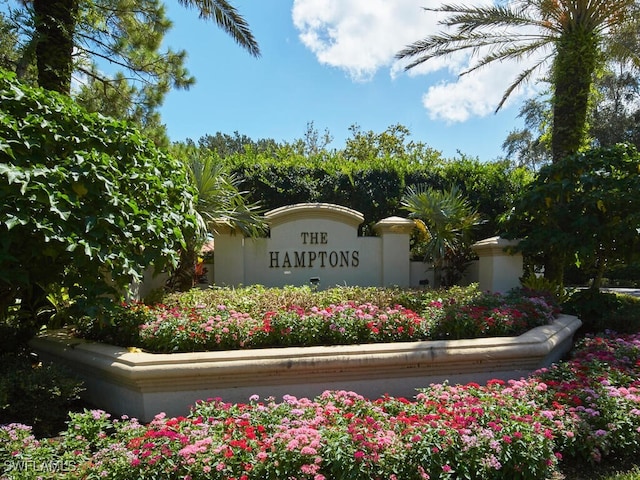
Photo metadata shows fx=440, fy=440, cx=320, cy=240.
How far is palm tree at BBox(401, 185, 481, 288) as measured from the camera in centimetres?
845

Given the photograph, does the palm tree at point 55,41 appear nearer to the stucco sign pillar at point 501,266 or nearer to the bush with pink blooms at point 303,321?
the bush with pink blooms at point 303,321

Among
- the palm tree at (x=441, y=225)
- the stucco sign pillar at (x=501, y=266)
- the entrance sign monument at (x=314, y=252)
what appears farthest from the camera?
the palm tree at (x=441, y=225)

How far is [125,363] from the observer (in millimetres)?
3914

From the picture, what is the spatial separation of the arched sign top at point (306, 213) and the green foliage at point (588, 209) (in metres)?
2.95

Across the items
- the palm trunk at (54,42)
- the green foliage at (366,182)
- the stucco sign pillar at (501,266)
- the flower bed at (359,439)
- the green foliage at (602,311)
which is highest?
the palm trunk at (54,42)

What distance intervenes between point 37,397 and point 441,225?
693cm

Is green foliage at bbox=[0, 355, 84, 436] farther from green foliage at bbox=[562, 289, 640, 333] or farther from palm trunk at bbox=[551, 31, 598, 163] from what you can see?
palm trunk at bbox=[551, 31, 598, 163]

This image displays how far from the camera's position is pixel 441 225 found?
852 centimetres

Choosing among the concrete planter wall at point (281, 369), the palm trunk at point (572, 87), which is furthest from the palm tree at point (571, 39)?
the concrete planter wall at point (281, 369)

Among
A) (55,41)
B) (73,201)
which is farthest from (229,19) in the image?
(73,201)

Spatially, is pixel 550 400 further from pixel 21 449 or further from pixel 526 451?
pixel 21 449

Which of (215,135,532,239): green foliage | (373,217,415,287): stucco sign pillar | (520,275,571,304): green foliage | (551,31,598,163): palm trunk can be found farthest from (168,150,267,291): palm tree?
(551,31,598,163): palm trunk

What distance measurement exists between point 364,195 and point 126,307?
6193mm

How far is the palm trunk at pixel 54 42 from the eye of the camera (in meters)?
6.26
